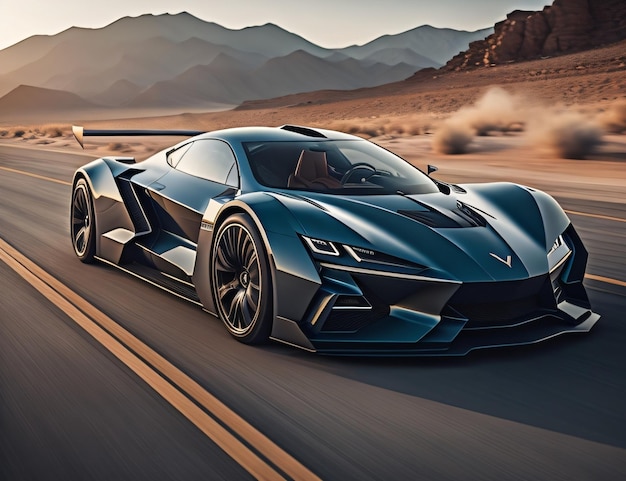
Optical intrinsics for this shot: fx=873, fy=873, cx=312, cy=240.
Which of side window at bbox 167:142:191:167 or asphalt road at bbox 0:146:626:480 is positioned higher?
side window at bbox 167:142:191:167

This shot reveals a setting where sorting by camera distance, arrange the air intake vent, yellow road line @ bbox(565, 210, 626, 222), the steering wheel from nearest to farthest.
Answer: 1. the air intake vent
2. the steering wheel
3. yellow road line @ bbox(565, 210, 626, 222)

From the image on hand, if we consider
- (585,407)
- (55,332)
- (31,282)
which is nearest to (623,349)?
(585,407)

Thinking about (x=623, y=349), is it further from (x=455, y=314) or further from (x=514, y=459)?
(x=514, y=459)

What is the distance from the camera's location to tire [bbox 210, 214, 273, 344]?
502cm

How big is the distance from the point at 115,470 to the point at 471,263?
7.24ft

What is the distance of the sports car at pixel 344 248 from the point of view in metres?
4.66

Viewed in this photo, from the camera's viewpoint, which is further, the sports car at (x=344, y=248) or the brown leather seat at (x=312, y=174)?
the brown leather seat at (x=312, y=174)

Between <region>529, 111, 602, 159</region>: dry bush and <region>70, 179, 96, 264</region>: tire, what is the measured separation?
1474cm

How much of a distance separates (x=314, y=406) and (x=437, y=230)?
141 centimetres

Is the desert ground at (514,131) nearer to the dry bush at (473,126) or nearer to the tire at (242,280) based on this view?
the dry bush at (473,126)

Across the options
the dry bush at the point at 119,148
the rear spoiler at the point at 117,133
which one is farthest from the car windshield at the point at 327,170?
the dry bush at the point at 119,148

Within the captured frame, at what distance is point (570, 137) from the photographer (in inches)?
793

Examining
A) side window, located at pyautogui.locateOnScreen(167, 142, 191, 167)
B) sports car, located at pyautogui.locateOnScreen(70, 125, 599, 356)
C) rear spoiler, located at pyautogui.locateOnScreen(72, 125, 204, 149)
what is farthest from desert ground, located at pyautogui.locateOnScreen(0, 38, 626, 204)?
side window, located at pyautogui.locateOnScreen(167, 142, 191, 167)

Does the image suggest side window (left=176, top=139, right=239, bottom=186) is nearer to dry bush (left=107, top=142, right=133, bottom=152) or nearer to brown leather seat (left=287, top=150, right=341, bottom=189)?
brown leather seat (left=287, top=150, right=341, bottom=189)
